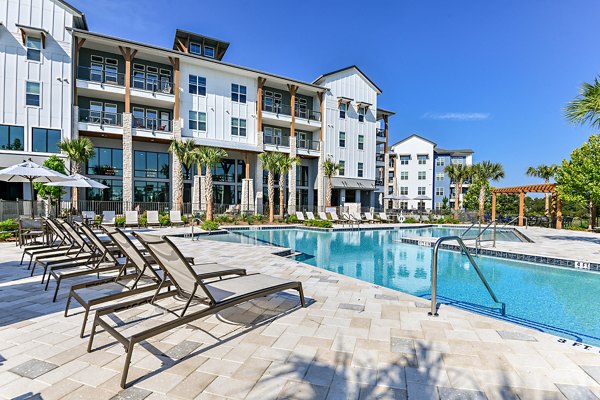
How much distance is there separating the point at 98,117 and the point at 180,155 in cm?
546

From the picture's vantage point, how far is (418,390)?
228 cm

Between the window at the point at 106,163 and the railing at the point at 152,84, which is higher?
the railing at the point at 152,84

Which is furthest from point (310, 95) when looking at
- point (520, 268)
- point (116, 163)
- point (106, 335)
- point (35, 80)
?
point (106, 335)

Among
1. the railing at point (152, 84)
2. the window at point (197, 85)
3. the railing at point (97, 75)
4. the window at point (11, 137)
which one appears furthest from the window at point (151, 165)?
the window at point (11, 137)

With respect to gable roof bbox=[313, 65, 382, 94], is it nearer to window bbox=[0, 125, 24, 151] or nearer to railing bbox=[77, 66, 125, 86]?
railing bbox=[77, 66, 125, 86]

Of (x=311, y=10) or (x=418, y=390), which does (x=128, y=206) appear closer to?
(x=311, y=10)

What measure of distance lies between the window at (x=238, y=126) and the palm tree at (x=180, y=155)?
430 centimetres

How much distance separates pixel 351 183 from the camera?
2894 centimetres

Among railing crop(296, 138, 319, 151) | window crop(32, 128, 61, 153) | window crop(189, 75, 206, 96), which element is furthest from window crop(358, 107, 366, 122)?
window crop(32, 128, 61, 153)

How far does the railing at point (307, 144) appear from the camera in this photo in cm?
2690

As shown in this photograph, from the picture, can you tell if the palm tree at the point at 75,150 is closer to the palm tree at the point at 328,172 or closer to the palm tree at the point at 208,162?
the palm tree at the point at 208,162

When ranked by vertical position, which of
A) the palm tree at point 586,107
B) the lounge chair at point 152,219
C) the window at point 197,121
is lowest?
the lounge chair at point 152,219

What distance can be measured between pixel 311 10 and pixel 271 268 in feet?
53.3

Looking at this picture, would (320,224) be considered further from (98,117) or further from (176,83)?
(98,117)
